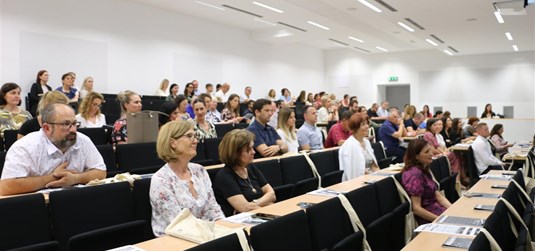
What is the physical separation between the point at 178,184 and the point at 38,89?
767 centimetres

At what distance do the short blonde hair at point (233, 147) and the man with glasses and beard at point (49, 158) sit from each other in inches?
38.7

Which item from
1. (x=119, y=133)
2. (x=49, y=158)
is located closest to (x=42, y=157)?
(x=49, y=158)

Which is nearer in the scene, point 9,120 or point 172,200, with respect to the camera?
point 172,200

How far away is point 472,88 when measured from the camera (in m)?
19.9

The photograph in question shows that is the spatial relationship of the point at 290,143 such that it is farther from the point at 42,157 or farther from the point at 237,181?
the point at 42,157

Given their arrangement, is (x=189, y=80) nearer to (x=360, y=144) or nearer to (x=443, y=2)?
(x=443, y=2)

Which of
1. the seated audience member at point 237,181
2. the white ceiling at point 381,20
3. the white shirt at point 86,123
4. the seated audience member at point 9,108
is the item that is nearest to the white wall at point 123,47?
the white ceiling at point 381,20

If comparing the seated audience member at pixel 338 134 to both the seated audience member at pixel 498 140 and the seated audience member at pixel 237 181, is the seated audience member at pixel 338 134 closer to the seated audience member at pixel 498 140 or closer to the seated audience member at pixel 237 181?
the seated audience member at pixel 237 181

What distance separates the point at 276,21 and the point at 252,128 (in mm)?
8337

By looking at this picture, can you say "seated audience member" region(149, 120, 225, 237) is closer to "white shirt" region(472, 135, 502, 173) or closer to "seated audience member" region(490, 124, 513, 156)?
"white shirt" region(472, 135, 502, 173)

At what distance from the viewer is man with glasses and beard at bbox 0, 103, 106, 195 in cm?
302

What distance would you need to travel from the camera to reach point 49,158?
320 centimetres

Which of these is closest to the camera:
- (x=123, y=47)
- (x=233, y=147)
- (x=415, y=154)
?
(x=233, y=147)

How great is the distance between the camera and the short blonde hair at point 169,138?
2951mm
